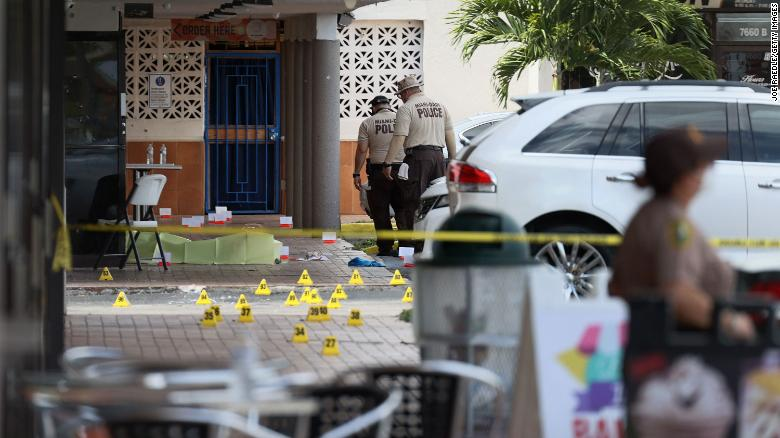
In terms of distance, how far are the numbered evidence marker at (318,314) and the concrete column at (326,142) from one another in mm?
8110

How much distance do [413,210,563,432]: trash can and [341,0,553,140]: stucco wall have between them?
16182 mm

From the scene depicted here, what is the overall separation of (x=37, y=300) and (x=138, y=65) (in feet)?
52.5

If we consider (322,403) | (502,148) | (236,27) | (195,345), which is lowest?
(195,345)

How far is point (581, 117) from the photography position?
11266 millimetres

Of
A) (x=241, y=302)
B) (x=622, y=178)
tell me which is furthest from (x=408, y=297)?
(x=622, y=178)

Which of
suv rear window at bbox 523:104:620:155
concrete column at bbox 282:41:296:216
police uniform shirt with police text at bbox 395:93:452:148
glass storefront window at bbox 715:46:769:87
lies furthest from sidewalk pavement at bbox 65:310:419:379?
glass storefront window at bbox 715:46:769:87

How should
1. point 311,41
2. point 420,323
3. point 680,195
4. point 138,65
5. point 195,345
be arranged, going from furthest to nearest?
point 138,65, point 311,41, point 195,345, point 420,323, point 680,195

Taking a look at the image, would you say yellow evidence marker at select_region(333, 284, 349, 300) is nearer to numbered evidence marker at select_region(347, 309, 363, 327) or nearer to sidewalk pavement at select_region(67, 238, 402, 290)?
sidewalk pavement at select_region(67, 238, 402, 290)

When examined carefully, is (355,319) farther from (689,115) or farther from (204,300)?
(689,115)

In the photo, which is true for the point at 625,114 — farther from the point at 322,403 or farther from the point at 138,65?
the point at 138,65

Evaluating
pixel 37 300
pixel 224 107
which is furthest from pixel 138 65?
pixel 37 300

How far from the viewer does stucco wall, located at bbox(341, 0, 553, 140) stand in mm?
22391

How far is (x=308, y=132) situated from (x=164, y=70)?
296cm

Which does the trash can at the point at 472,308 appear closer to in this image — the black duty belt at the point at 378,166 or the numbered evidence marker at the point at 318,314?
the numbered evidence marker at the point at 318,314
